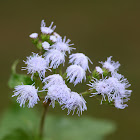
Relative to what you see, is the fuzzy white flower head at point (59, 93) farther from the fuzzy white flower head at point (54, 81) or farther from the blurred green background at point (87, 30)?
the blurred green background at point (87, 30)

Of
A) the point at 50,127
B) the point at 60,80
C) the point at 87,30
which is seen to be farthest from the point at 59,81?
the point at 87,30

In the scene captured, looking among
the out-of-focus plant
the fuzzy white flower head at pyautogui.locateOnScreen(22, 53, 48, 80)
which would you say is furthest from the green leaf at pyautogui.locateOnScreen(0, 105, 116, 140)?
the fuzzy white flower head at pyautogui.locateOnScreen(22, 53, 48, 80)

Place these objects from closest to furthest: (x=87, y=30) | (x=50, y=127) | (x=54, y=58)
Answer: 1. (x=54, y=58)
2. (x=50, y=127)
3. (x=87, y=30)

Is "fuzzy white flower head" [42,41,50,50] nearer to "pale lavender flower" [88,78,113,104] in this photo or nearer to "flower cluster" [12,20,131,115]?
"flower cluster" [12,20,131,115]

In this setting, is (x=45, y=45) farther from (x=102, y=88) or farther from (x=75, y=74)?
(x=102, y=88)

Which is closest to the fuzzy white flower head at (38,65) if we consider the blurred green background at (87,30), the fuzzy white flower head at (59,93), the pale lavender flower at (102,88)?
the fuzzy white flower head at (59,93)

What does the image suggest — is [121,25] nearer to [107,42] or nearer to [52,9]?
[107,42]

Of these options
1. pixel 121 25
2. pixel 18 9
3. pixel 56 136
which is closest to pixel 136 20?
pixel 121 25
